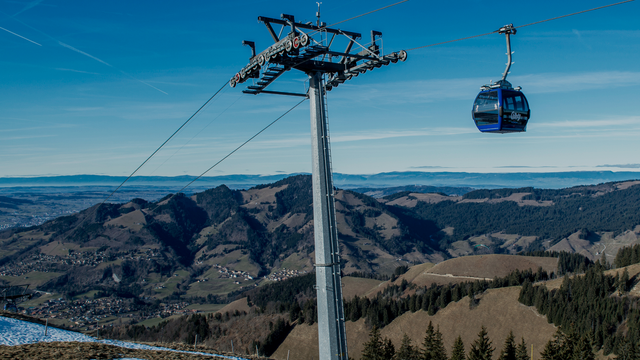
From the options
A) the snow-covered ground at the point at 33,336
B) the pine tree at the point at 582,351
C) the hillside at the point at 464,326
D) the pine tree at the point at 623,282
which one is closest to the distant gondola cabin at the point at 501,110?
the snow-covered ground at the point at 33,336

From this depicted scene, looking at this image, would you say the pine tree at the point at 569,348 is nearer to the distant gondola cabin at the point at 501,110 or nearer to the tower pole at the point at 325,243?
the distant gondola cabin at the point at 501,110

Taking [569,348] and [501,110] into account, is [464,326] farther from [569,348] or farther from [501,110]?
[501,110]

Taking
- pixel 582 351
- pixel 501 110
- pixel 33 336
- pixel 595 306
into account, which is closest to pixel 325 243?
pixel 501 110

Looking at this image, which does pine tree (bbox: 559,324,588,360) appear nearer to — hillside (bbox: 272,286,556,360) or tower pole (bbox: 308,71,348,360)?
hillside (bbox: 272,286,556,360)

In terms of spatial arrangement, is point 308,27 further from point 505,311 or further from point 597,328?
point 505,311

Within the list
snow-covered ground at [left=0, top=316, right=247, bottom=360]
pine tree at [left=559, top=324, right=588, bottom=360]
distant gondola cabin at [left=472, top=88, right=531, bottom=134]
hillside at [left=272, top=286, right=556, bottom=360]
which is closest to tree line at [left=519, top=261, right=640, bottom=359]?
hillside at [left=272, top=286, right=556, bottom=360]
